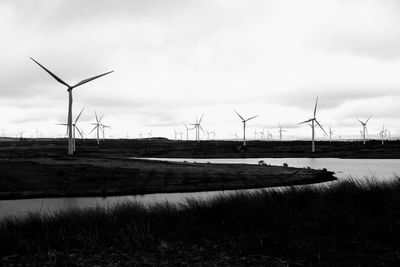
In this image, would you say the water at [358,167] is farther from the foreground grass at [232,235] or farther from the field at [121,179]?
the foreground grass at [232,235]

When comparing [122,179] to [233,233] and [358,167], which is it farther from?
[358,167]

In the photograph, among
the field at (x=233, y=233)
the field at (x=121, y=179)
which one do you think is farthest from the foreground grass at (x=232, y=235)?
the field at (x=121, y=179)

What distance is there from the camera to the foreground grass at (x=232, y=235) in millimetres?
9898

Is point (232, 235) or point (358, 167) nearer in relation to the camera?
point (232, 235)

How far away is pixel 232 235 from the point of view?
1236 centimetres

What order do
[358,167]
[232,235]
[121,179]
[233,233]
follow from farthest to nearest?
[358,167], [121,179], [233,233], [232,235]

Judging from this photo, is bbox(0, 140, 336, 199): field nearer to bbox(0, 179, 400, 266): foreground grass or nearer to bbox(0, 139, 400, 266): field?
bbox(0, 139, 400, 266): field

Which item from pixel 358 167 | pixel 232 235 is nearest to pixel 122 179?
pixel 232 235

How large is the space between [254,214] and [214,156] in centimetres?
9024

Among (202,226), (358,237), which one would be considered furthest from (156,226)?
(358,237)

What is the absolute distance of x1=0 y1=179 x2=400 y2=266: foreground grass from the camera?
32.5ft

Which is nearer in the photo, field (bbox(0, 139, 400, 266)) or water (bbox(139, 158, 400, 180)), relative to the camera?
field (bbox(0, 139, 400, 266))

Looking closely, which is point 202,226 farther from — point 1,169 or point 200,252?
point 1,169

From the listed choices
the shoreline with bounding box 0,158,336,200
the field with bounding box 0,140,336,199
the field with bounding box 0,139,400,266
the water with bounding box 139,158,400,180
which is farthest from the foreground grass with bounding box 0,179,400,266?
the water with bounding box 139,158,400,180
